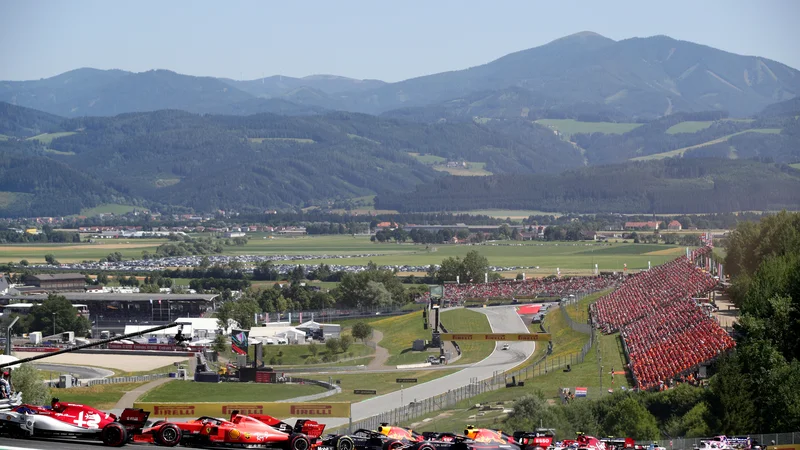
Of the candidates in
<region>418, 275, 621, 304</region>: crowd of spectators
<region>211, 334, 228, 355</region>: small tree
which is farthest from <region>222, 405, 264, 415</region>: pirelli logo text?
<region>418, 275, 621, 304</region>: crowd of spectators

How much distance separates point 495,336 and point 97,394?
32398 mm

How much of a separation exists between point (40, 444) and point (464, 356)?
53.7 m

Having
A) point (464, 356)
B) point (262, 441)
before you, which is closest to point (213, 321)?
point (464, 356)

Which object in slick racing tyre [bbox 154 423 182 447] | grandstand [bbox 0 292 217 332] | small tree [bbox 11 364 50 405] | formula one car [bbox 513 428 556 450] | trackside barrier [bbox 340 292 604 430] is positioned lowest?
grandstand [bbox 0 292 217 332]

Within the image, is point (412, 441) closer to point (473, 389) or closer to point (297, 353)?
point (473, 389)

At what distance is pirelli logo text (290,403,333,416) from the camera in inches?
2063

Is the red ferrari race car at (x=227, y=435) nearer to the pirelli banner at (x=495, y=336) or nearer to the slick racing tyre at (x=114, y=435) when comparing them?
the slick racing tyre at (x=114, y=435)

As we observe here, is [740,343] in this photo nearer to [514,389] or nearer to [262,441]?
[514,389]

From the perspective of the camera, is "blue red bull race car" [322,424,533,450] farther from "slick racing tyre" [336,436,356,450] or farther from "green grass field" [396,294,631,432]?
"green grass field" [396,294,631,432]

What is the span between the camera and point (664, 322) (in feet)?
237

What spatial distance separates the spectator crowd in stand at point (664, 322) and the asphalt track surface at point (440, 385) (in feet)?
19.9

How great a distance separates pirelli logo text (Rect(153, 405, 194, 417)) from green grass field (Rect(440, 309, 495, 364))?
31996 millimetres

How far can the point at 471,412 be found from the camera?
55.8m

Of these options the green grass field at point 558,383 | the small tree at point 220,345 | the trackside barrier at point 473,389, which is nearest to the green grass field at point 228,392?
the trackside barrier at point 473,389
